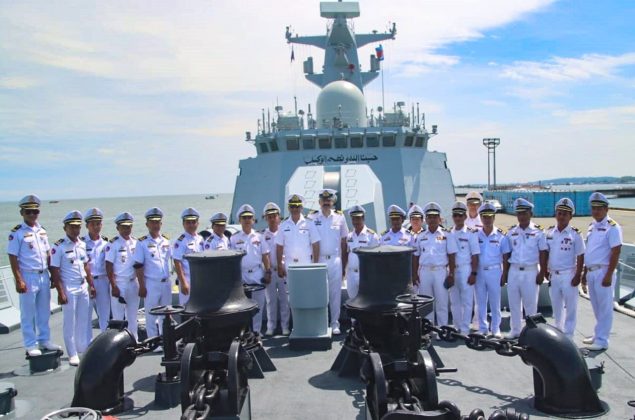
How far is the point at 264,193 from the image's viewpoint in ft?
43.1

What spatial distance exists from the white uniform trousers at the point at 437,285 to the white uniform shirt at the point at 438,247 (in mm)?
76

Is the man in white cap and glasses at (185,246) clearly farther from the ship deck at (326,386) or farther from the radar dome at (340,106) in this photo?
the radar dome at (340,106)

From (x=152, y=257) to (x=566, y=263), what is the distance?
157 inches

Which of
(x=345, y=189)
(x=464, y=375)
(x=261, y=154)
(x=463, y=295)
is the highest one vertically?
(x=261, y=154)

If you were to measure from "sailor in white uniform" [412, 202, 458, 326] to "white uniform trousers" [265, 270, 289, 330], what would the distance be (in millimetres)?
1411

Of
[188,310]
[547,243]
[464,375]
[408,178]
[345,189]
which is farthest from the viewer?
[408,178]

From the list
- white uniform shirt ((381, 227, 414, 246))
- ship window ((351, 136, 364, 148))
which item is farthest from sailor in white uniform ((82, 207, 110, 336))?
Result: ship window ((351, 136, 364, 148))

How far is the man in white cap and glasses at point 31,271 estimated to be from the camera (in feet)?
15.3

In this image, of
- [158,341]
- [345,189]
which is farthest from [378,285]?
[345,189]

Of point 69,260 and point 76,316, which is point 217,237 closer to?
point 69,260

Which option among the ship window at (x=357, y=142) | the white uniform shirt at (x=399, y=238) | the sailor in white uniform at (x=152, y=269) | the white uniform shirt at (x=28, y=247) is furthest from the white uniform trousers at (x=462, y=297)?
the ship window at (x=357, y=142)

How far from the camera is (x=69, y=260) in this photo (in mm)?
4781

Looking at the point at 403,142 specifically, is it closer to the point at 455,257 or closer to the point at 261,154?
the point at 261,154

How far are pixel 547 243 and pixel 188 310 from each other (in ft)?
11.7
